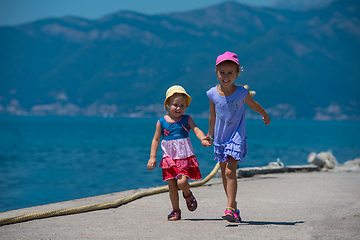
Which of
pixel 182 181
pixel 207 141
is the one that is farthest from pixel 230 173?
pixel 182 181

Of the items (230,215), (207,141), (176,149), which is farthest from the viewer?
(176,149)

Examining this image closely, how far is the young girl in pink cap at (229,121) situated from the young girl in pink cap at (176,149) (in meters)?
0.24

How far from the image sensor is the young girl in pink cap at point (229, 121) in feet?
15.0

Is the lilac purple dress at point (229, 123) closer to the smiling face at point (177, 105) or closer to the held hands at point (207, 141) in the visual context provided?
the held hands at point (207, 141)

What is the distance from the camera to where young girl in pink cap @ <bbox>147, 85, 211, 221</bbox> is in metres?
4.71

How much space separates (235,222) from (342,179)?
4.81m

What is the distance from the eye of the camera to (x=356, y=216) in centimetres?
496

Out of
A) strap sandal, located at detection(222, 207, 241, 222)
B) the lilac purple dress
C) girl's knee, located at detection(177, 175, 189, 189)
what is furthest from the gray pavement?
the lilac purple dress

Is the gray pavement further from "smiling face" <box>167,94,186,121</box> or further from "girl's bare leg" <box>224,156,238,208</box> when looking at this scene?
"smiling face" <box>167,94,186,121</box>

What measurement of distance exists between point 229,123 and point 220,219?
1.14 meters

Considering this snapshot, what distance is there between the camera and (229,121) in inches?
183

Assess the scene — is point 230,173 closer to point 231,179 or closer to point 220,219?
point 231,179

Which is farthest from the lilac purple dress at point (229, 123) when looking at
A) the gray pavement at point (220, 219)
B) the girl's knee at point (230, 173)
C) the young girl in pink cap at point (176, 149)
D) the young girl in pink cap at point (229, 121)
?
the gray pavement at point (220, 219)

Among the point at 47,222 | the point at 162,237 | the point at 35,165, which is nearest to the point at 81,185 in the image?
the point at 35,165
